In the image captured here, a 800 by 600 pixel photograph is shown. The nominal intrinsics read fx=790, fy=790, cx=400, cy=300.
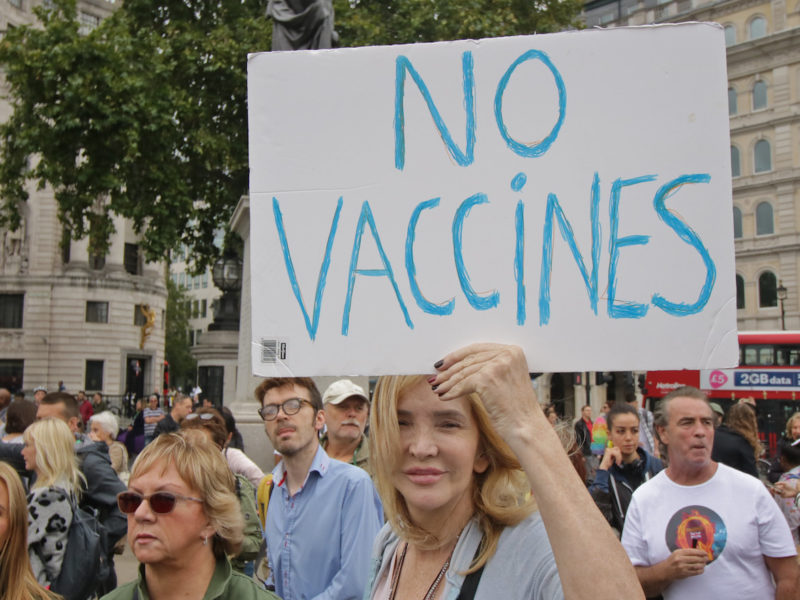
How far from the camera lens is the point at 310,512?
3.39m

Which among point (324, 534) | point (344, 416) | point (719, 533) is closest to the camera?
point (719, 533)

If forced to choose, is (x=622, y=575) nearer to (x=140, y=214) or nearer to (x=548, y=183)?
(x=548, y=183)

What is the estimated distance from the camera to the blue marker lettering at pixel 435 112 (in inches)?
76.7

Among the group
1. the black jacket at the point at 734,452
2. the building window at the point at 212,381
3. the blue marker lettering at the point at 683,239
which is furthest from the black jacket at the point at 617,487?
the building window at the point at 212,381

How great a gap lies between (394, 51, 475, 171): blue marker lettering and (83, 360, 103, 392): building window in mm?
48724

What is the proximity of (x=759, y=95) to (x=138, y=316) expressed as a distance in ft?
126

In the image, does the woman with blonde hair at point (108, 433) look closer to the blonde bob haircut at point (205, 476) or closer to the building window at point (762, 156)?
the blonde bob haircut at point (205, 476)

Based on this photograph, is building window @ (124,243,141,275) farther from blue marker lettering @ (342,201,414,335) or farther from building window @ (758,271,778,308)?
blue marker lettering @ (342,201,414,335)

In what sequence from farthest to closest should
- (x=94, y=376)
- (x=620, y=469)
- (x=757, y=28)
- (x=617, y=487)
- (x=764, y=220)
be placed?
1. (x=94, y=376)
2. (x=757, y=28)
3. (x=764, y=220)
4. (x=620, y=469)
5. (x=617, y=487)

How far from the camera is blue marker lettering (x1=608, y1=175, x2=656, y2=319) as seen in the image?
184 centimetres

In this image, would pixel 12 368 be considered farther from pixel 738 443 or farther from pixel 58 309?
pixel 738 443

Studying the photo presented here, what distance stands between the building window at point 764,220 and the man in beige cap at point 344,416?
4189cm

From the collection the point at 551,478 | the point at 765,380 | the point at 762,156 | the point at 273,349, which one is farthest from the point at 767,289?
the point at 551,478

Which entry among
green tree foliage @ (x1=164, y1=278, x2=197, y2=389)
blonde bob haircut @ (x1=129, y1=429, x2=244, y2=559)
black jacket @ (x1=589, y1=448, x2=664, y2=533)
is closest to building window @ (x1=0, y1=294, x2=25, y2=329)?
green tree foliage @ (x1=164, y1=278, x2=197, y2=389)
